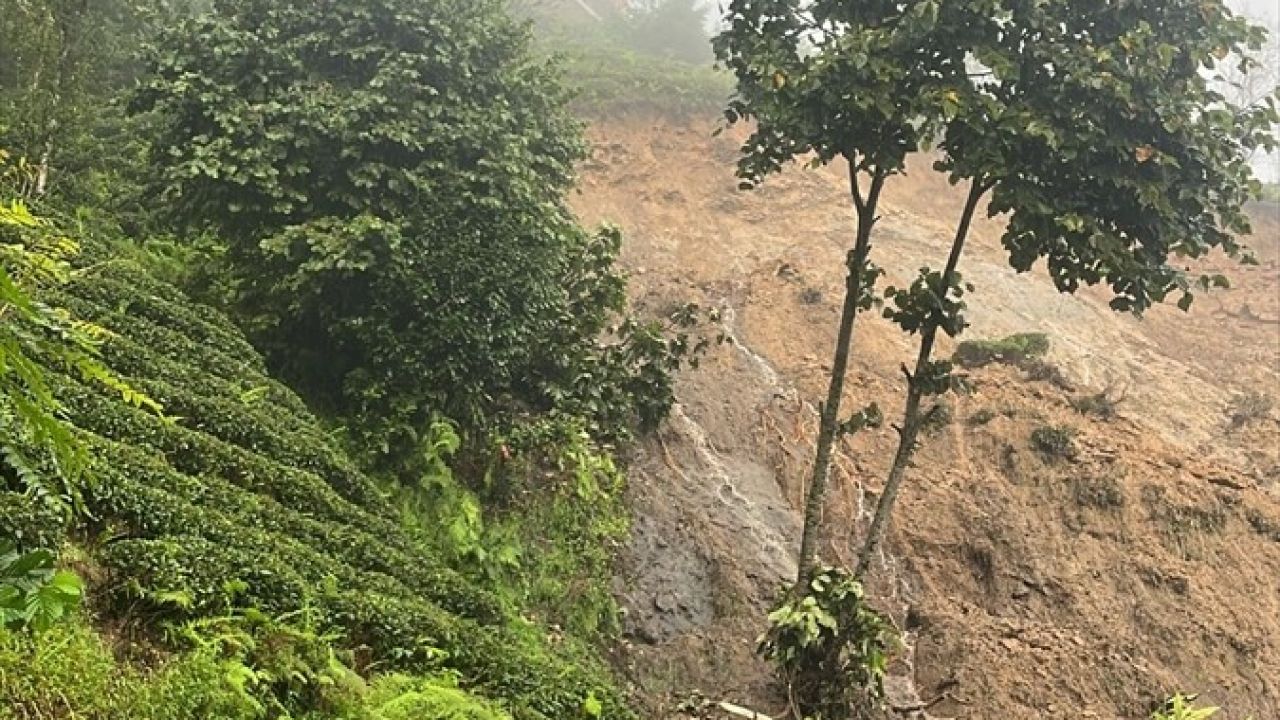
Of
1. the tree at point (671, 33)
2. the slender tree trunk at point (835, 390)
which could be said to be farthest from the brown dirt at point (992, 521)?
the tree at point (671, 33)

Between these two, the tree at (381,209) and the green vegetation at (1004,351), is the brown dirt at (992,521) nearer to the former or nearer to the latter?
the green vegetation at (1004,351)

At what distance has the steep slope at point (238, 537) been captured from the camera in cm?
454

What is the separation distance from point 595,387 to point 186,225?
432cm

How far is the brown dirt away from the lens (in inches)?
407

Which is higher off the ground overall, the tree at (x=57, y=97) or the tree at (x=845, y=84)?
the tree at (x=845, y=84)

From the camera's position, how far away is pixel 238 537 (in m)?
5.36

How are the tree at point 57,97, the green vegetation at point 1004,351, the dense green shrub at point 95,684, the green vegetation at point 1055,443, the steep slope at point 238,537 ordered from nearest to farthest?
the dense green shrub at point 95,684
the steep slope at point 238,537
the tree at point 57,97
the green vegetation at point 1055,443
the green vegetation at point 1004,351

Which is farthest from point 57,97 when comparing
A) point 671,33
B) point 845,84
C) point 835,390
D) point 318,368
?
point 671,33

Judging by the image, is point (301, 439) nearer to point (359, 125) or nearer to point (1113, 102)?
point (359, 125)

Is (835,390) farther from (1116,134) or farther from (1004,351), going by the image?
(1004,351)

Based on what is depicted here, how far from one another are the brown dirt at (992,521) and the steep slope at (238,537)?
7.87 feet

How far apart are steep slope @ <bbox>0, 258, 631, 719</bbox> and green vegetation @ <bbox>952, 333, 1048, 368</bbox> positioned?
9474 millimetres

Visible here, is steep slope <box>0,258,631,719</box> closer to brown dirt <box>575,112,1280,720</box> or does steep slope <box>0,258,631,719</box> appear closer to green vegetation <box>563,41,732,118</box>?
brown dirt <box>575,112,1280,720</box>

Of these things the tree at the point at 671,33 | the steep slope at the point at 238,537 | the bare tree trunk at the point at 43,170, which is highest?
the tree at the point at 671,33
